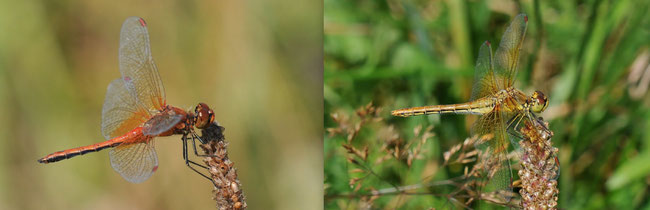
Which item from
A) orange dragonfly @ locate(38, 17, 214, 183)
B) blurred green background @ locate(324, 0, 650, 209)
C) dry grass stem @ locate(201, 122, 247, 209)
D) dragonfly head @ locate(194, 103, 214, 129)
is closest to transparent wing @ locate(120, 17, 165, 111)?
orange dragonfly @ locate(38, 17, 214, 183)

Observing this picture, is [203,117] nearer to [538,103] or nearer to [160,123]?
[160,123]

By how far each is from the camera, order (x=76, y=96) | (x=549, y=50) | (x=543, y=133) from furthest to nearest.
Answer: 1. (x=549, y=50)
2. (x=76, y=96)
3. (x=543, y=133)

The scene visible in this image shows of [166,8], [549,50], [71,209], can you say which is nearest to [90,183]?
[71,209]

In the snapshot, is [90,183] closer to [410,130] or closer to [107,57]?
[107,57]

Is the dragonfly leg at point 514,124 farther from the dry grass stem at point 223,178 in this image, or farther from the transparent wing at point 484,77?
the dry grass stem at point 223,178

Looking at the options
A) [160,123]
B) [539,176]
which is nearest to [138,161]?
[160,123]

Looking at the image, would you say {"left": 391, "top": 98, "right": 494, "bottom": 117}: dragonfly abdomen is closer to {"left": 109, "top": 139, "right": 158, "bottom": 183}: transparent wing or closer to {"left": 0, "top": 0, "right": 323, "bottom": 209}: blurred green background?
{"left": 0, "top": 0, "right": 323, "bottom": 209}: blurred green background
